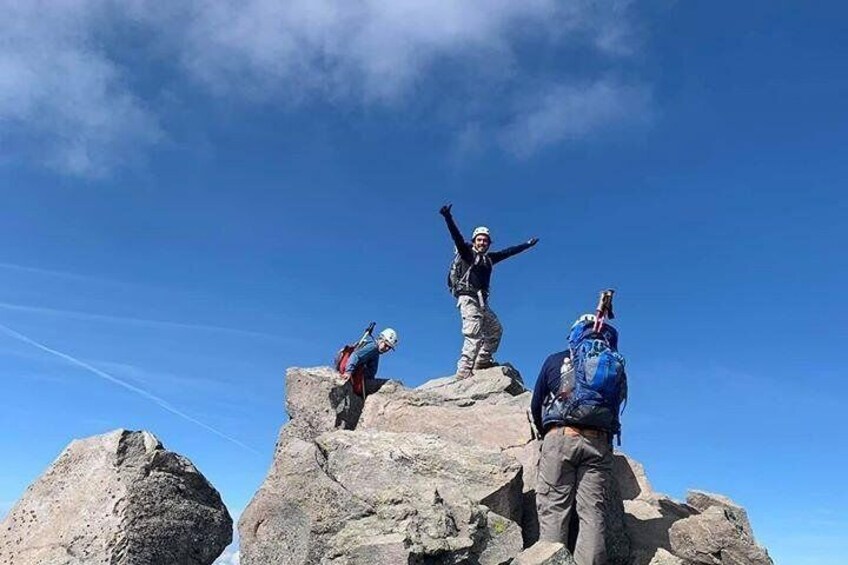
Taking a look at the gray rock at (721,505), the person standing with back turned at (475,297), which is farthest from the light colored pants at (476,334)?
the gray rock at (721,505)

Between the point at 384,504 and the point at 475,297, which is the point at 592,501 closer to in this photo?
the point at 384,504

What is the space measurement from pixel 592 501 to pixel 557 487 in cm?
72

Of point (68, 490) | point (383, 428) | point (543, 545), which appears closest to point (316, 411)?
point (383, 428)

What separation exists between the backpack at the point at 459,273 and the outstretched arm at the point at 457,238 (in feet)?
0.68

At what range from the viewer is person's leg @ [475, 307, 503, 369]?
2573 cm

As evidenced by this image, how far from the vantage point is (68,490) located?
14.0 metres

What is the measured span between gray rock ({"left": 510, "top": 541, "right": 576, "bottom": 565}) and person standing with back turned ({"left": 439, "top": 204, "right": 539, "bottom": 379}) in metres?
13.0

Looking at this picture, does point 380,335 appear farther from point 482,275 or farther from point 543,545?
point 543,545

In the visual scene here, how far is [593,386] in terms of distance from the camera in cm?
1415

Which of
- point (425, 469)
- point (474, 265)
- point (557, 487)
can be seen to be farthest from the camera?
point (474, 265)

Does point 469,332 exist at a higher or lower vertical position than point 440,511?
higher

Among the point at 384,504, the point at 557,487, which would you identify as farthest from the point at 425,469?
the point at 557,487

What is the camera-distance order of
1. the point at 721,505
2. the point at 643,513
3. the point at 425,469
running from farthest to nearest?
the point at 721,505 < the point at 643,513 < the point at 425,469

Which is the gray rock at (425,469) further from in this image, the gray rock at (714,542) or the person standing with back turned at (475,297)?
the person standing with back turned at (475,297)
